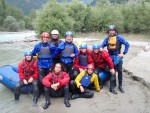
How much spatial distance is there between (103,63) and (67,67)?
1.16 m

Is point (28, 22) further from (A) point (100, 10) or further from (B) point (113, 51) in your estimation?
(B) point (113, 51)

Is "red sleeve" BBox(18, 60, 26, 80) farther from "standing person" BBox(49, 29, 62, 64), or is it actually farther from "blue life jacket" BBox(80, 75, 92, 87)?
"blue life jacket" BBox(80, 75, 92, 87)

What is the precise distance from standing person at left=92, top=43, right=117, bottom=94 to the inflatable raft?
2.09m

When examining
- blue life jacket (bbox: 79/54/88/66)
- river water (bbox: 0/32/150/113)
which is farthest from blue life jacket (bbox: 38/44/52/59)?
river water (bbox: 0/32/150/113)

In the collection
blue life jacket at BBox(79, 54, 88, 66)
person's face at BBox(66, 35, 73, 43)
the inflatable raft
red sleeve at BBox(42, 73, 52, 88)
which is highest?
person's face at BBox(66, 35, 73, 43)

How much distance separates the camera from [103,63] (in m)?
8.39

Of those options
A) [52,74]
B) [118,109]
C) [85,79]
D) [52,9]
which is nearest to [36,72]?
[52,74]

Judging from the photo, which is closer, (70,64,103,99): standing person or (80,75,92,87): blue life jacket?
(70,64,103,99): standing person

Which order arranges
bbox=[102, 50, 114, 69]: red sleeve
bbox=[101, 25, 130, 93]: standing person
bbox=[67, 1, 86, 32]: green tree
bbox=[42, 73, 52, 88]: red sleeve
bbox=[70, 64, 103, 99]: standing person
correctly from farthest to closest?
bbox=[67, 1, 86, 32]: green tree < bbox=[101, 25, 130, 93]: standing person < bbox=[102, 50, 114, 69]: red sleeve < bbox=[70, 64, 103, 99]: standing person < bbox=[42, 73, 52, 88]: red sleeve

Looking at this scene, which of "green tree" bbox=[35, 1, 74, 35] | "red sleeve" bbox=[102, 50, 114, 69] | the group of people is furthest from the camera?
"green tree" bbox=[35, 1, 74, 35]

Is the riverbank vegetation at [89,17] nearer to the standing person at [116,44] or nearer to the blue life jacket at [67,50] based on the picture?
the standing person at [116,44]

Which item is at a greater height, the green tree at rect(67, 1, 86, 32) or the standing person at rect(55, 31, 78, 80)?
the green tree at rect(67, 1, 86, 32)

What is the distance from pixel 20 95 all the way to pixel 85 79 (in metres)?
2.04

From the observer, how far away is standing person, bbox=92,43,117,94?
26.1 ft
